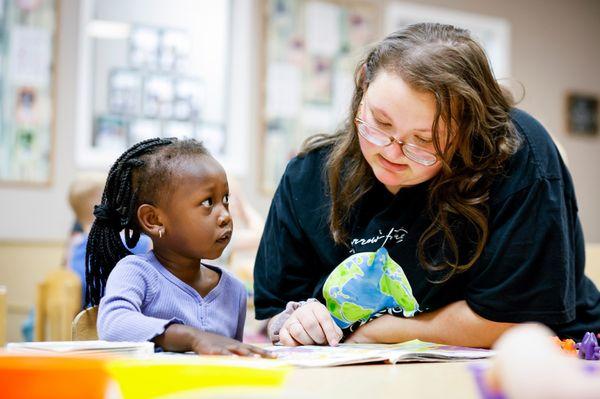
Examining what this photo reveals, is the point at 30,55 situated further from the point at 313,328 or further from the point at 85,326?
the point at 313,328

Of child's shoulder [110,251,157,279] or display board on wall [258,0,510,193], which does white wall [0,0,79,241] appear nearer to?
display board on wall [258,0,510,193]

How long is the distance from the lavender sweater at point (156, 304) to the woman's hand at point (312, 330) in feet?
0.34

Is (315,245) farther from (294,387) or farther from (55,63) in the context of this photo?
(55,63)

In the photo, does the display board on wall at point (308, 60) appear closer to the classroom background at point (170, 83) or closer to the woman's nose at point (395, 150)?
the classroom background at point (170, 83)

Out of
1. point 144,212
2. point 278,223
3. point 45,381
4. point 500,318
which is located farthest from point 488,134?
point 45,381

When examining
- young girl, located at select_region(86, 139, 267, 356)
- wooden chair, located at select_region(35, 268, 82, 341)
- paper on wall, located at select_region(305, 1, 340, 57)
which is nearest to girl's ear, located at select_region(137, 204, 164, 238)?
young girl, located at select_region(86, 139, 267, 356)

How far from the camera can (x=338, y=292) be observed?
144cm

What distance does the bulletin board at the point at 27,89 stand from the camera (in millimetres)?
4980

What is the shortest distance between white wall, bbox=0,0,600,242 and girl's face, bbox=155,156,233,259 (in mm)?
4034

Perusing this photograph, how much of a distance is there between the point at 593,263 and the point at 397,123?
1008 mm

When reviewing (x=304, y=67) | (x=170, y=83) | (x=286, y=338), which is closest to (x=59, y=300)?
(x=286, y=338)

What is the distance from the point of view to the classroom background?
4.99 m

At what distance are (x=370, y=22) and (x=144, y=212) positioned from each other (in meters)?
5.12

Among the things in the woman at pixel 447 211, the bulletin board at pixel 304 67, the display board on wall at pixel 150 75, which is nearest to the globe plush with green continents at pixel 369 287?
the woman at pixel 447 211
